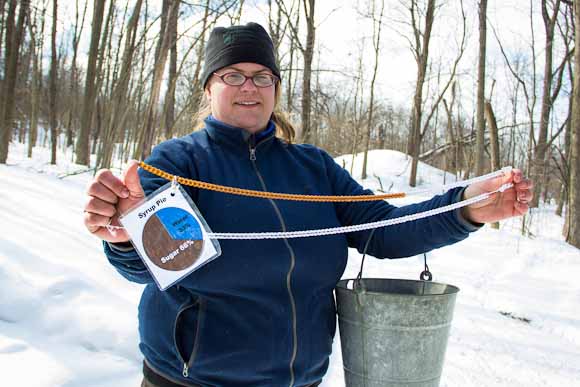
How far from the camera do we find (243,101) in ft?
5.42

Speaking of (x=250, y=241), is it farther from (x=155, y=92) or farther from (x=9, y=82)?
(x=9, y=82)

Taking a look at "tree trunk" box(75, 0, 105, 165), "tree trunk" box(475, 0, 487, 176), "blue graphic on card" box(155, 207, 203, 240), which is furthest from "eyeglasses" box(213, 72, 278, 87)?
"tree trunk" box(75, 0, 105, 165)

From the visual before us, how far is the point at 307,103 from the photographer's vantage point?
11453 millimetres

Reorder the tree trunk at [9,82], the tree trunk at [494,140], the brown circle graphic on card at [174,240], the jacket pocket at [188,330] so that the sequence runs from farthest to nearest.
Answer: the tree trunk at [494,140], the tree trunk at [9,82], the jacket pocket at [188,330], the brown circle graphic on card at [174,240]

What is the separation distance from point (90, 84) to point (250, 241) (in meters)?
12.5

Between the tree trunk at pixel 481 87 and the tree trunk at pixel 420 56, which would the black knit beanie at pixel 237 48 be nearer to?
the tree trunk at pixel 481 87

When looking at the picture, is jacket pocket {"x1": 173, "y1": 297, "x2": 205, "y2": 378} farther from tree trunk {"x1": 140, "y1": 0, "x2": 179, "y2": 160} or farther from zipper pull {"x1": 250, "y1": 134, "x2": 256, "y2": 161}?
tree trunk {"x1": 140, "y1": 0, "x2": 179, "y2": 160}

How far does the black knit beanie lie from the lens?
167 cm

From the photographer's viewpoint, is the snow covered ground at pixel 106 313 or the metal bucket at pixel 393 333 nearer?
the metal bucket at pixel 393 333

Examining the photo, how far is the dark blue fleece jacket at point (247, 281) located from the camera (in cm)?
137

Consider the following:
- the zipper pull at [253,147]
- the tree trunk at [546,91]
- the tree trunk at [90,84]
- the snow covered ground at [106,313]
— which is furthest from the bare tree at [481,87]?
the zipper pull at [253,147]

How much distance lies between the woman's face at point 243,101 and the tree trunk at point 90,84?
11.4 m

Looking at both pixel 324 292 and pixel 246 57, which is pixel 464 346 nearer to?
pixel 324 292

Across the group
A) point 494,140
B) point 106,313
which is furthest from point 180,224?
point 494,140
